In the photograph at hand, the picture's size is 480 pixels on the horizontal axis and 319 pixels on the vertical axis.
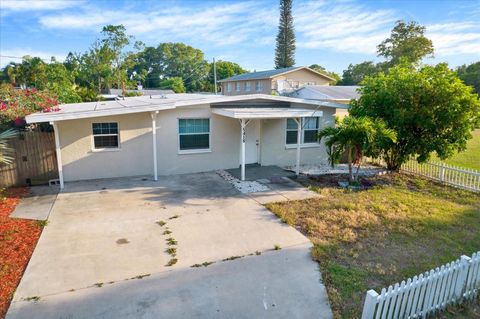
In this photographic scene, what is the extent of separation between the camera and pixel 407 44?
37.4 meters

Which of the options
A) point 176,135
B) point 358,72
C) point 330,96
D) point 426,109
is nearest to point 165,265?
point 176,135

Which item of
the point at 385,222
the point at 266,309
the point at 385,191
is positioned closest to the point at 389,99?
the point at 385,191

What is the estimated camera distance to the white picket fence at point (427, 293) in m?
3.81

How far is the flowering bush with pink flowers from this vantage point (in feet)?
32.9

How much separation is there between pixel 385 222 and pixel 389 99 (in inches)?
222

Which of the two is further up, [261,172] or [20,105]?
[20,105]

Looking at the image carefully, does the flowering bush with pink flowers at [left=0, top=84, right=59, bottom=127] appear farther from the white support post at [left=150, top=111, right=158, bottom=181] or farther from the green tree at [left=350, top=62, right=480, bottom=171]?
the green tree at [left=350, top=62, right=480, bottom=171]

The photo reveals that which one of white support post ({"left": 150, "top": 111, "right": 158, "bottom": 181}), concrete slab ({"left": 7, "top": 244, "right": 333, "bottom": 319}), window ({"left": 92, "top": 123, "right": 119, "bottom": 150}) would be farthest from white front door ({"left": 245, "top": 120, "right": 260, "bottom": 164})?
concrete slab ({"left": 7, "top": 244, "right": 333, "bottom": 319})

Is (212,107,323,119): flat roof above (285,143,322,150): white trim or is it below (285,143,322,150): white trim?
above

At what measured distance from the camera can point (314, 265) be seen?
5.49 metres

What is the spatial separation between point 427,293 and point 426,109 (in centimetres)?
832

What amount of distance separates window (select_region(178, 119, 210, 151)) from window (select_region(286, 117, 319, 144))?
377 cm

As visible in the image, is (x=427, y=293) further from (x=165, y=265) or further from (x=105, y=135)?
(x=105, y=135)

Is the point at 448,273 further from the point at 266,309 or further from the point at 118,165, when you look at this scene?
the point at 118,165
